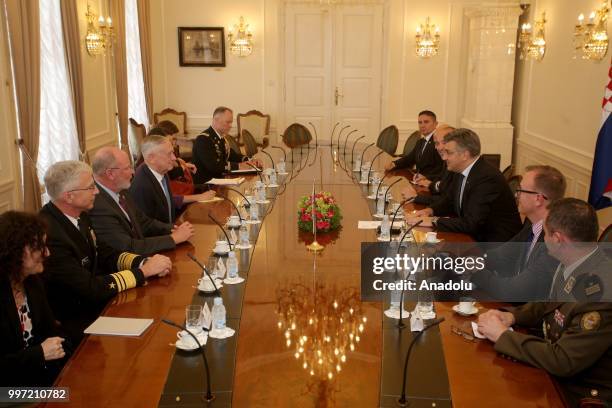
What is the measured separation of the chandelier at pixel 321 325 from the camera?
7.34 ft

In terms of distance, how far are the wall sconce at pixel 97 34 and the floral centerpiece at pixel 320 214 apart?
14.8ft

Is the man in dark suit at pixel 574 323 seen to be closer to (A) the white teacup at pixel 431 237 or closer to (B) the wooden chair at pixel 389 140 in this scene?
(A) the white teacup at pixel 431 237

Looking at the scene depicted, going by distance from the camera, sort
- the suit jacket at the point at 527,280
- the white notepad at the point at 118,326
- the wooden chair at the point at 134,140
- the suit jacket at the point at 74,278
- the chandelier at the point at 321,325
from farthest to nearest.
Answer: the wooden chair at the point at 134,140 < the suit jacket at the point at 74,278 < the suit jacket at the point at 527,280 < the white notepad at the point at 118,326 < the chandelier at the point at 321,325

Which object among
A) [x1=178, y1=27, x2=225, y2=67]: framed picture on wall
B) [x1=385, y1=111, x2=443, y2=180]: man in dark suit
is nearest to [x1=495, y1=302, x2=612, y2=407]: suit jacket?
[x1=385, y1=111, x2=443, y2=180]: man in dark suit

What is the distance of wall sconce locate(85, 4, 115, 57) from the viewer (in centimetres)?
715

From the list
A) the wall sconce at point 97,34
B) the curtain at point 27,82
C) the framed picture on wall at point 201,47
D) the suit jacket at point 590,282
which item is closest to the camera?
the suit jacket at point 590,282

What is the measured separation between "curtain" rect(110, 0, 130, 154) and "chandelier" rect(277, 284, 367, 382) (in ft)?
19.6

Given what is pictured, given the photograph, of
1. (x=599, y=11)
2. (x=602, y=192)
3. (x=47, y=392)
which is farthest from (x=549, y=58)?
(x=47, y=392)

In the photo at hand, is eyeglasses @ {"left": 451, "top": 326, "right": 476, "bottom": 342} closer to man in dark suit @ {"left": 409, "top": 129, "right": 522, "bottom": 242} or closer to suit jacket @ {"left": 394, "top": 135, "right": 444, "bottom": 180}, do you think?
man in dark suit @ {"left": 409, "top": 129, "right": 522, "bottom": 242}

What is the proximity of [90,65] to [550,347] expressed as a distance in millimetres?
6531

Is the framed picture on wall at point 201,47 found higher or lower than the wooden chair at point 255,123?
higher

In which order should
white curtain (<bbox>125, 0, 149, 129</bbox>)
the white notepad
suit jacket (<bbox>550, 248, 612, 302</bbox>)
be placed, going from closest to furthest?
suit jacket (<bbox>550, 248, 612, 302</bbox>), the white notepad, white curtain (<bbox>125, 0, 149, 129</bbox>)

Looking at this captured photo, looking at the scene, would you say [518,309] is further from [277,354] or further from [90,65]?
[90,65]

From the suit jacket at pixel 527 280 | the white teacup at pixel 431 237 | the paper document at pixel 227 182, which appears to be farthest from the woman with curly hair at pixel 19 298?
the paper document at pixel 227 182
